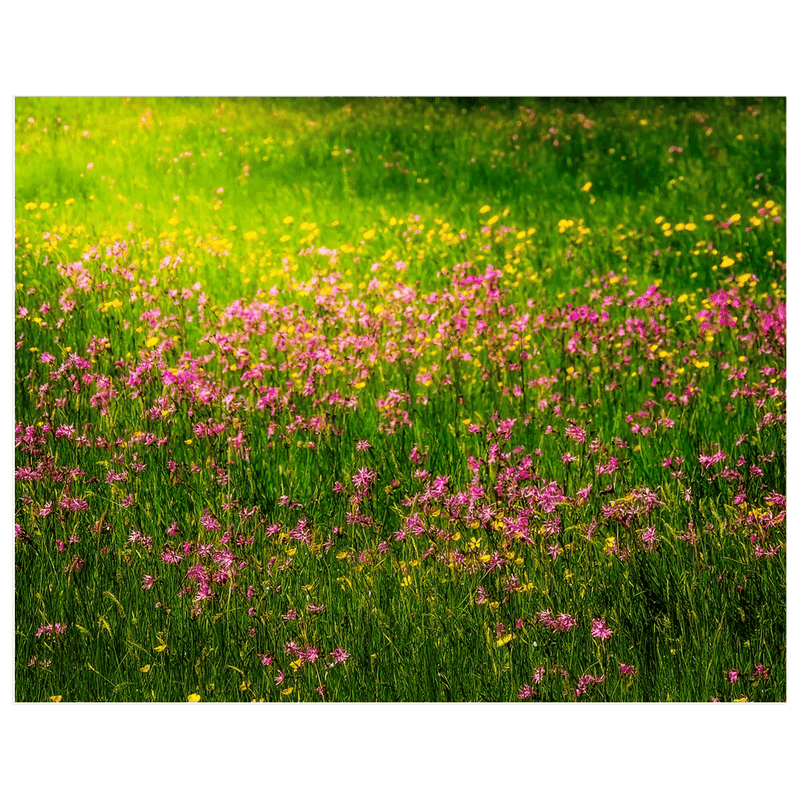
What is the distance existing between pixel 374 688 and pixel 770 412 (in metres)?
1.90

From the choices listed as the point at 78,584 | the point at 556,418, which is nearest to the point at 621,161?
the point at 556,418

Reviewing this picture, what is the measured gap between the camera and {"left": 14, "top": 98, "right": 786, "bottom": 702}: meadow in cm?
351

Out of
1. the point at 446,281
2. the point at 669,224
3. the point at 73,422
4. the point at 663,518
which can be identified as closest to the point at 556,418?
the point at 663,518

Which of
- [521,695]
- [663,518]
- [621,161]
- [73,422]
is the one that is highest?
[621,161]

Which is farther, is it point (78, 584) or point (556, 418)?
point (556, 418)

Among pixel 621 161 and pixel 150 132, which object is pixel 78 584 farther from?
pixel 621 161

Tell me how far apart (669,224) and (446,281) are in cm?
103

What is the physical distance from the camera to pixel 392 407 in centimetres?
391

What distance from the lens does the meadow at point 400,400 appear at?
3510 millimetres

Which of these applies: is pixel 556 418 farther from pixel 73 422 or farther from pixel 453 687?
pixel 73 422

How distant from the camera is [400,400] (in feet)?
12.8

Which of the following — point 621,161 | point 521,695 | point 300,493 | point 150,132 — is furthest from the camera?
point 621,161

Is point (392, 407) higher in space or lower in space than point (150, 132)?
lower

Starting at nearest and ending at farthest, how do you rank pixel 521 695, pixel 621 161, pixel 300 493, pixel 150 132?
pixel 521 695 → pixel 300 493 → pixel 150 132 → pixel 621 161
